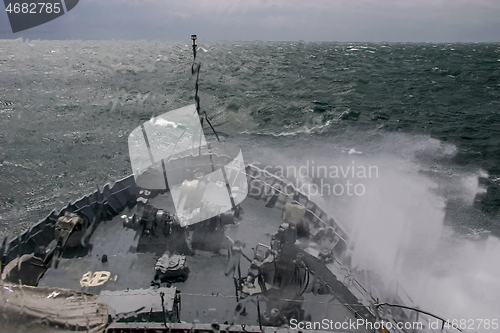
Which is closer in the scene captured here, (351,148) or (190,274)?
(190,274)

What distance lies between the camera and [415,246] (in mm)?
23516

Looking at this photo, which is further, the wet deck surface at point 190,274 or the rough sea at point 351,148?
the rough sea at point 351,148

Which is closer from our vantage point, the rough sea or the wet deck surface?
the wet deck surface

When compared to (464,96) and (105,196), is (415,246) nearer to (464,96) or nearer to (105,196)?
(105,196)

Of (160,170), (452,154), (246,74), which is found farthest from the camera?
(246,74)

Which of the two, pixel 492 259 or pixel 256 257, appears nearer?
pixel 256 257

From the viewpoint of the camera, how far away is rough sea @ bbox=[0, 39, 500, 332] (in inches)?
893

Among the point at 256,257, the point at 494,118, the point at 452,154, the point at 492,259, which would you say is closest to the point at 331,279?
the point at 256,257

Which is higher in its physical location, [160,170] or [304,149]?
[160,170]

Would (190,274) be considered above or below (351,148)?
above

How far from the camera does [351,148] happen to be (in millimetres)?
43188

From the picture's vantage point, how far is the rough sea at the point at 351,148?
22.7m

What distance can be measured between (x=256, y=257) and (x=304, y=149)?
33.8 metres

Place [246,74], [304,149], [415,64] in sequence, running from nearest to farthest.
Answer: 1. [304,149]
2. [246,74]
3. [415,64]
